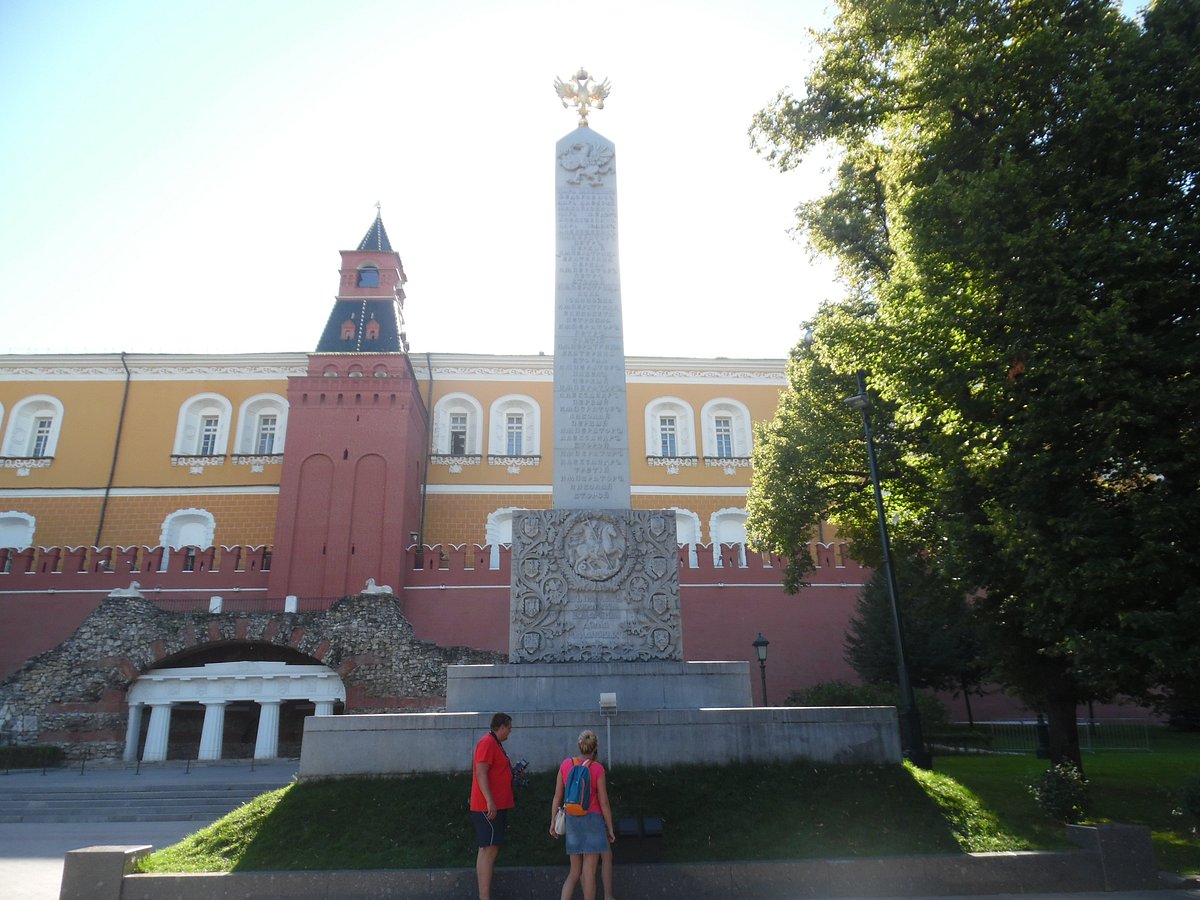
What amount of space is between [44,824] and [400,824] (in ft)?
29.5

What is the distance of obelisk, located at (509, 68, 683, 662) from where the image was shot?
9.66 metres

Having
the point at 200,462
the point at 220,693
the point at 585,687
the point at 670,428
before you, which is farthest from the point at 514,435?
the point at 585,687

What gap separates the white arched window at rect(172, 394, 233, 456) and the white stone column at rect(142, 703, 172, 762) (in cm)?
1520

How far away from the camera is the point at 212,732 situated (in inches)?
781

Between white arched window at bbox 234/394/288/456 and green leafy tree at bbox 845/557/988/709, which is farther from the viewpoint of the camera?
white arched window at bbox 234/394/288/456

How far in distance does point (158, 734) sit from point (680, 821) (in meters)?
17.0

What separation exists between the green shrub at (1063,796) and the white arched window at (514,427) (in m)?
26.3

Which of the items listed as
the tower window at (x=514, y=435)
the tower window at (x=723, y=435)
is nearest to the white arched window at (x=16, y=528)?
the tower window at (x=514, y=435)

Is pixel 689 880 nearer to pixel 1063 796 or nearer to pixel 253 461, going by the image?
pixel 1063 796

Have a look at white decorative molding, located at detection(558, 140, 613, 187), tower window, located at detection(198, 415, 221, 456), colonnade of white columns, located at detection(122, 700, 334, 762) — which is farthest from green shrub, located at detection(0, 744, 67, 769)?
white decorative molding, located at detection(558, 140, 613, 187)

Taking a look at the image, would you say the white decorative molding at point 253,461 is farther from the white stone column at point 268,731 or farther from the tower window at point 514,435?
the white stone column at point 268,731

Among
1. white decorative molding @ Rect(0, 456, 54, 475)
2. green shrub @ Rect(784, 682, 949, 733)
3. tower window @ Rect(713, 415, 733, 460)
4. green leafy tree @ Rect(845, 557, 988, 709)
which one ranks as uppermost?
tower window @ Rect(713, 415, 733, 460)

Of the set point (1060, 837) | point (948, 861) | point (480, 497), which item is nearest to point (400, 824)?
point (948, 861)

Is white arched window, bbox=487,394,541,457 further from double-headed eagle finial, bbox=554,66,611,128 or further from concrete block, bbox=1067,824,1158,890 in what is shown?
concrete block, bbox=1067,824,1158,890
